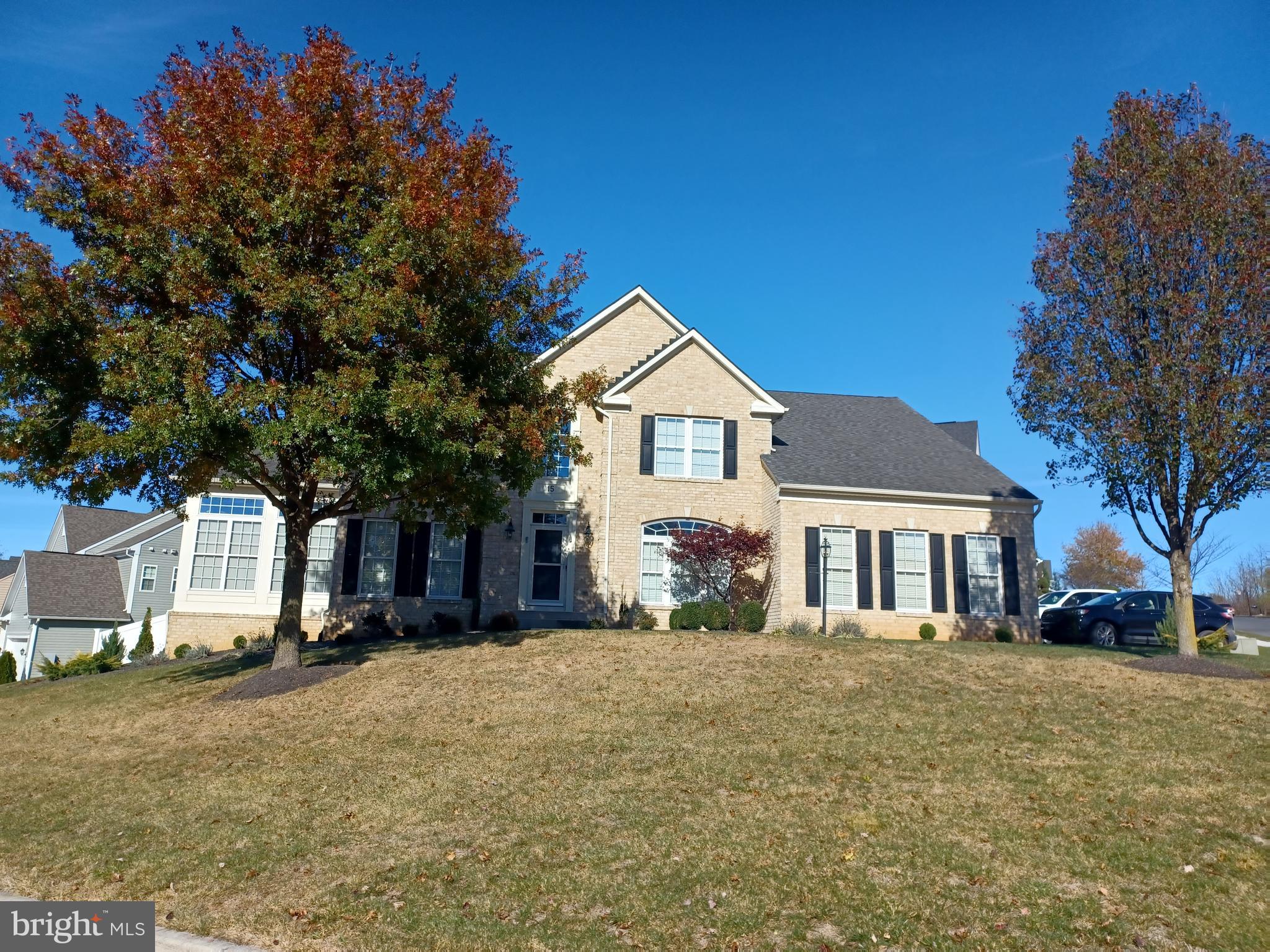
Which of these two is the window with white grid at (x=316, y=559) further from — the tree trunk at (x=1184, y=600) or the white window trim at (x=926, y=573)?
the tree trunk at (x=1184, y=600)

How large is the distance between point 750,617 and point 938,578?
580cm

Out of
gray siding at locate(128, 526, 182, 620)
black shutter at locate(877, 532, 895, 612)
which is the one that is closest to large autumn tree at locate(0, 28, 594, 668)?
black shutter at locate(877, 532, 895, 612)

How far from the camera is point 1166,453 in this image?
648 inches

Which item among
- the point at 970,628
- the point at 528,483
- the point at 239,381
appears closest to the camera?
the point at 239,381

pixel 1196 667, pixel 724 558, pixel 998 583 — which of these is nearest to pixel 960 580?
pixel 998 583

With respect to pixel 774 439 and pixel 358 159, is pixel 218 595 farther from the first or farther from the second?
pixel 774 439

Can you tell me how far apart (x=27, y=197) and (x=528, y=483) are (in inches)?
381

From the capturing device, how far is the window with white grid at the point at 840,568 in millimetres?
23656

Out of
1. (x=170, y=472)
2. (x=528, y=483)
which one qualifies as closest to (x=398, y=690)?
(x=528, y=483)

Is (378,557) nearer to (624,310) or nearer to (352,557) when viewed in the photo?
(352,557)

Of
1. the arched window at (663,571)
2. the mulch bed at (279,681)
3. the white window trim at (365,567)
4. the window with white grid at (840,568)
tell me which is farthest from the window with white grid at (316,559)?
the window with white grid at (840,568)

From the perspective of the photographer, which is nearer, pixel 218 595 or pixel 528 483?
pixel 528 483

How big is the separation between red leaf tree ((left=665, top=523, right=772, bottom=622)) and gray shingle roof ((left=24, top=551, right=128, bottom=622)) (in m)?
27.7

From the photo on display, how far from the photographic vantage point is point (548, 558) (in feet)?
81.1
